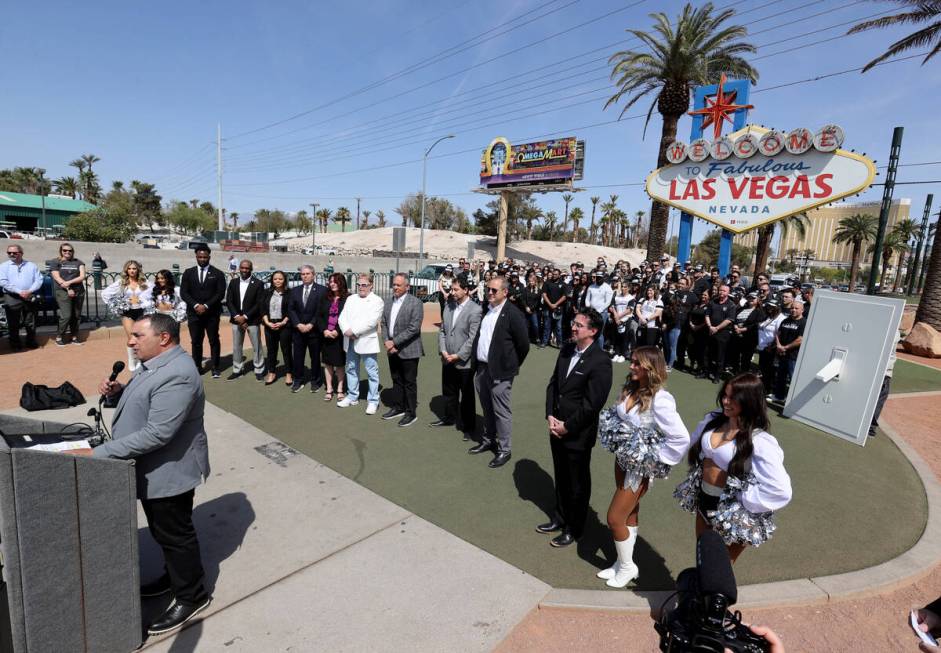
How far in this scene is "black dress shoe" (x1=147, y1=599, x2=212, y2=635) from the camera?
9.32ft

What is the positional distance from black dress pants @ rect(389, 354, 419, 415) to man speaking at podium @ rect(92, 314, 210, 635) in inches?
130

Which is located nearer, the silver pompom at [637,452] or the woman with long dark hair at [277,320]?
the silver pompom at [637,452]

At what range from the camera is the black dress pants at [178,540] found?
2852 mm

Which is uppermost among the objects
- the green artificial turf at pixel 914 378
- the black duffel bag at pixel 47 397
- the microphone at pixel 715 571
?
the microphone at pixel 715 571

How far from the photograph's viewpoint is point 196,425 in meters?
2.96

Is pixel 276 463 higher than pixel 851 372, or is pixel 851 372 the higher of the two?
pixel 851 372

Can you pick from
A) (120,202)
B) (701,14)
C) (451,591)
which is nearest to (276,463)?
(451,591)

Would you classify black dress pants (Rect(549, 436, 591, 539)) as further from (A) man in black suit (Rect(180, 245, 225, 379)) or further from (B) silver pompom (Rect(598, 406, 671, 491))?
(A) man in black suit (Rect(180, 245, 225, 379))

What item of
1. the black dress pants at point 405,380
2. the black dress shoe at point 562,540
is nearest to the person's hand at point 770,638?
the black dress shoe at point 562,540

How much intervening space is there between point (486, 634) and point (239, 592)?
64.0 inches

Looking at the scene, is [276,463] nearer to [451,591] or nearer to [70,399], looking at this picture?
[451,591]

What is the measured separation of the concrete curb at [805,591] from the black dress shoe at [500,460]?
1.93 meters

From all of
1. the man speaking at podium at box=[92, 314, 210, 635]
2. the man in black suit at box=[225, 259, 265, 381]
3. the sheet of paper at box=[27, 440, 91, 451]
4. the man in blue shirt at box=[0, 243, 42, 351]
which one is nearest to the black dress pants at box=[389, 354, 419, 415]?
the man in black suit at box=[225, 259, 265, 381]

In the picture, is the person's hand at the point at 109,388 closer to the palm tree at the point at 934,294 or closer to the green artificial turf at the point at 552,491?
the green artificial turf at the point at 552,491
